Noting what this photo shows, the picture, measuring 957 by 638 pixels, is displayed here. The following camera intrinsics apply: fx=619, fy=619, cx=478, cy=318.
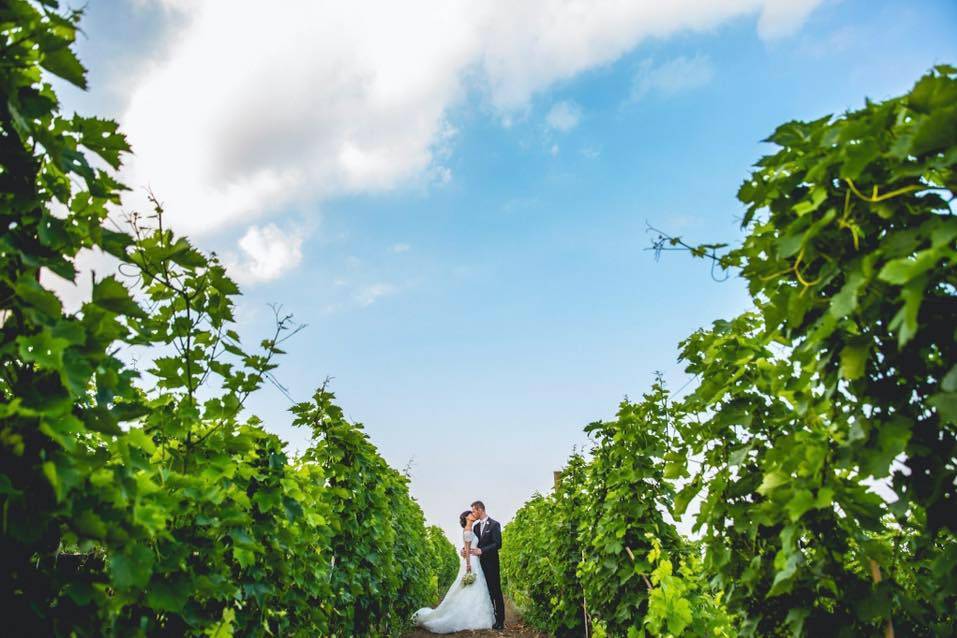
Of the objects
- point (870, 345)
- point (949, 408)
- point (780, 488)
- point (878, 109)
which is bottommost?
point (780, 488)

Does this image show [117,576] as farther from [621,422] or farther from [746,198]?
[621,422]

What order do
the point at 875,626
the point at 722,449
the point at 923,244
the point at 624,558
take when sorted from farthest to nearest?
the point at 624,558 → the point at 722,449 → the point at 875,626 → the point at 923,244

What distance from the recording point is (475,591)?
38.9ft

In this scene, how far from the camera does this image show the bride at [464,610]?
1128cm

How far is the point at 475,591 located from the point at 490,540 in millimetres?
973

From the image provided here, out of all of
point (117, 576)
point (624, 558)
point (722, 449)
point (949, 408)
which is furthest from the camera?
point (624, 558)

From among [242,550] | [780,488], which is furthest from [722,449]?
[242,550]

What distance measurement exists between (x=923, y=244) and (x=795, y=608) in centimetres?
143

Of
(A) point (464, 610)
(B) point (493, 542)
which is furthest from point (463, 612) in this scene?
(B) point (493, 542)

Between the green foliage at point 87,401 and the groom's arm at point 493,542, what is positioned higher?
the green foliage at point 87,401

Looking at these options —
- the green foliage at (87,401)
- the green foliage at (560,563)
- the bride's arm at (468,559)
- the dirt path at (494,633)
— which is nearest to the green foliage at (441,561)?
the bride's arm at (468,559)

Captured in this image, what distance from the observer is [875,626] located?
2.24 metres

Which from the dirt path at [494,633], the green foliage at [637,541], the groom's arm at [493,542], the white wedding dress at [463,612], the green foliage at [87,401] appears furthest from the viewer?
the groom's arm at [493,542]

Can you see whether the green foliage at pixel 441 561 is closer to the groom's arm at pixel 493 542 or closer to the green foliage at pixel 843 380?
the groom's arm at pixel 493 542
